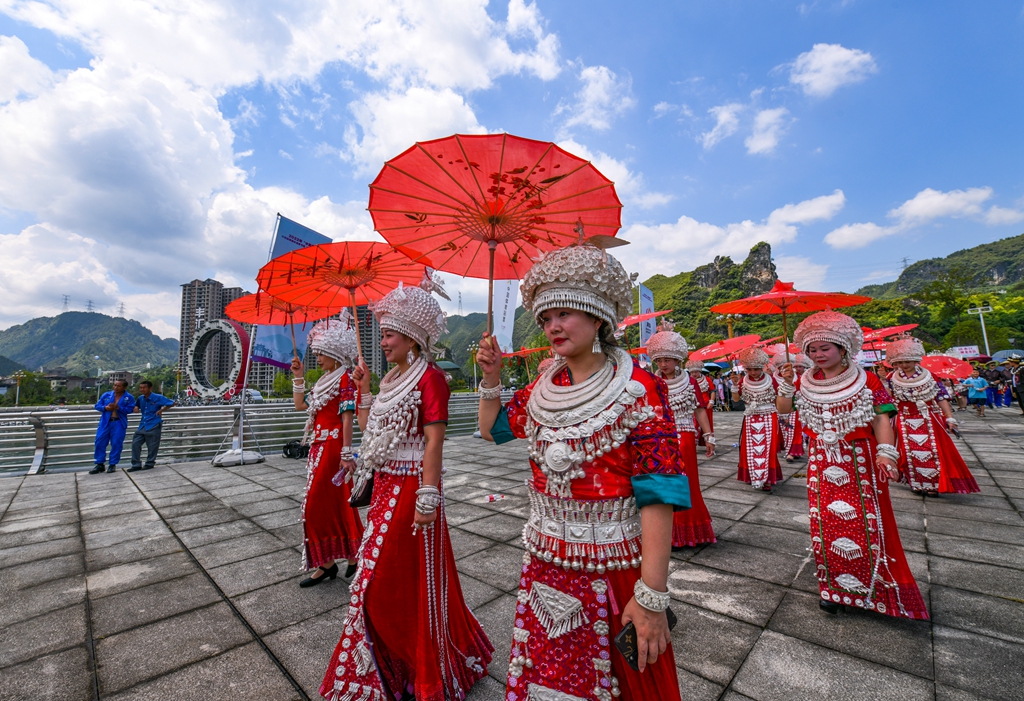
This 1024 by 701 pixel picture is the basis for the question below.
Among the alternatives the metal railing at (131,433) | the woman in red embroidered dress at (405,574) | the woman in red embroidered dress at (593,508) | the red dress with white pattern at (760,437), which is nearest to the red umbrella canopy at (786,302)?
the red dress with white pattern at (760,437)

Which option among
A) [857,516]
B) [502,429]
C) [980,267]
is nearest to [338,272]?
[502,429]

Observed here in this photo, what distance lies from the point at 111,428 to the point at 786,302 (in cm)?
1196

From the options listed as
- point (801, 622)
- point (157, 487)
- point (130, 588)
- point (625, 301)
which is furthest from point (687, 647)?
point (157, 487)

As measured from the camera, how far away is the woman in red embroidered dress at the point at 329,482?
363 cm

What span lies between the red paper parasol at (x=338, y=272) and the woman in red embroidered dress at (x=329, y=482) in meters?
0.50

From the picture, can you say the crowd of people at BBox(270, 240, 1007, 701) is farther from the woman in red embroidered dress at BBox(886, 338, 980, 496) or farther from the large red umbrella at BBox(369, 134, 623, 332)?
the woman in red embroidered dress at BBox(886, 338, 980, 496)

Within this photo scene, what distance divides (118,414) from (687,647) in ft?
36.0

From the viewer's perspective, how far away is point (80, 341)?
179750mm

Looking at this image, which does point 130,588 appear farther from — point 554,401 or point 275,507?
point 554,401

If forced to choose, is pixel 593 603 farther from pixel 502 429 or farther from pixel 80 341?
pixel 80 341

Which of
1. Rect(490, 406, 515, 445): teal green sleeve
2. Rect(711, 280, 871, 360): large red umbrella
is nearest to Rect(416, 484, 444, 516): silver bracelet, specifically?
Rect(490, 406, 515, 445): teal green sleeve

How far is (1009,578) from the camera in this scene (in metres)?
3.38

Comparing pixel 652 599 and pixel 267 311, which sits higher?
pixel 267 311

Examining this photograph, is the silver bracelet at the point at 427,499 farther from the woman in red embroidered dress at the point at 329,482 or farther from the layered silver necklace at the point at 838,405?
the layered silver necklace at the point at 838,405
